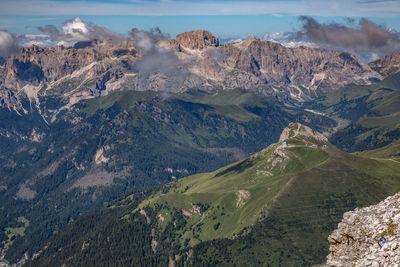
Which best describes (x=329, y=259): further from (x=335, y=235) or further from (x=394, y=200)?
(x=394, y=200)

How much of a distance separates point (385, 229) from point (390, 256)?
16.3 feet

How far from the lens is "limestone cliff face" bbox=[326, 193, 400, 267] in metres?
43.8

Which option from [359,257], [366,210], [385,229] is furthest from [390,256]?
[366,210]

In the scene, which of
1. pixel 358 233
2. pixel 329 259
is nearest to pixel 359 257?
pixel 358 233

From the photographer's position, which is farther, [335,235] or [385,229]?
[335,235]

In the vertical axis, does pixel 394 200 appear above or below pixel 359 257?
above

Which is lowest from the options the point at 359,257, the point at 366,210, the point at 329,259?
the point at 329,259

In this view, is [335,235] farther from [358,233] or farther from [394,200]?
[394,200]

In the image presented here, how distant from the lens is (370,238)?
49406 millimetres

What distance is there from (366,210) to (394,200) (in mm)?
3776

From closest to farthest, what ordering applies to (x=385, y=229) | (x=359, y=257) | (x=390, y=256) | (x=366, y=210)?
(x=390, y=256)
(x=385, y=229)
(x=359, y=257)
(x=366, y=210)

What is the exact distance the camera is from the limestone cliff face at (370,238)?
43.8 meters

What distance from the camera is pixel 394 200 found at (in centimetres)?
5125

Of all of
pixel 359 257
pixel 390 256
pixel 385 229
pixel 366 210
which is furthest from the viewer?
pixel 366 210
